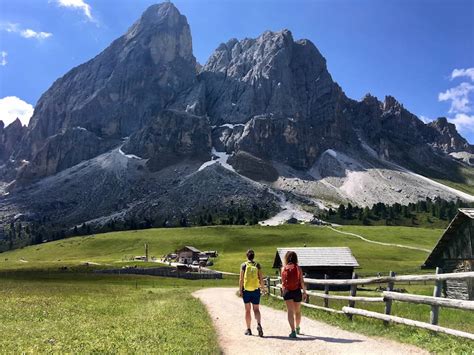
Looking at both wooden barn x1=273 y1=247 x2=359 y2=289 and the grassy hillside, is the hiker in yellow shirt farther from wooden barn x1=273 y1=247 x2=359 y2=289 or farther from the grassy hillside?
the grassy hillside

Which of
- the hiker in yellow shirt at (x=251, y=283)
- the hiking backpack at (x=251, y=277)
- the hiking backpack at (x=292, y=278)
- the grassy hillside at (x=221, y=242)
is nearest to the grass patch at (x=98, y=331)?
the hiker in yellow shirt at (x=251, y=283)

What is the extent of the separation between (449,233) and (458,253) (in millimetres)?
1637

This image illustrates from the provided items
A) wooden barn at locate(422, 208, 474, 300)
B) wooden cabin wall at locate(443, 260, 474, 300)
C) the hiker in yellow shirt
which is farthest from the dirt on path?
wooden barn at locate(422, 208, 474, 300)

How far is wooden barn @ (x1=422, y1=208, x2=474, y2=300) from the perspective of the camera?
3272 centimetres

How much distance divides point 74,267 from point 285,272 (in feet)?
307

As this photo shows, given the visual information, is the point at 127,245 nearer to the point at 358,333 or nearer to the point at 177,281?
the point at 177,281

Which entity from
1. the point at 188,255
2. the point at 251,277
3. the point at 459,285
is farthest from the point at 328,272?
the point at 188,255

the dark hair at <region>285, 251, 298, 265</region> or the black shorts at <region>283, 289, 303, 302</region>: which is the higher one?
the dark hair at <region>285, 251, 298, 265</region>

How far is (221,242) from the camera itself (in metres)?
152

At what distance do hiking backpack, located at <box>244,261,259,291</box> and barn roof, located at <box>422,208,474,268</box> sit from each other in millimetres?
20880

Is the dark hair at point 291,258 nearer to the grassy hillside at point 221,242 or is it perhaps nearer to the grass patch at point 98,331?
the grass patch at point 98,331

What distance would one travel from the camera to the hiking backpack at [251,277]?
17.5 m

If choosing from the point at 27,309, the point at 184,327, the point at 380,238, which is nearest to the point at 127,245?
the point at 380,238

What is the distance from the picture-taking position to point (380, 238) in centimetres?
15138
